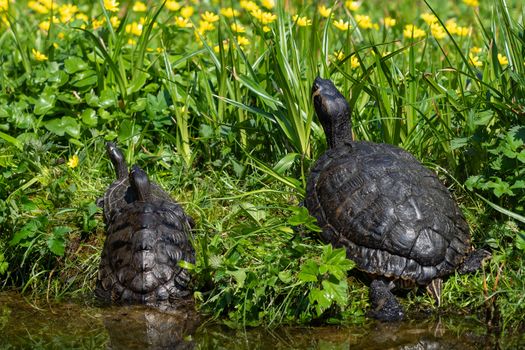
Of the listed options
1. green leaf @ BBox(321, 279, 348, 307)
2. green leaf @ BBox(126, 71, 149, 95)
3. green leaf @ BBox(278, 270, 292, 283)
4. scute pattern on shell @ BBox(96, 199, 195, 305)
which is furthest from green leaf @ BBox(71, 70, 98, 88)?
green leaf @ BBox(321, 279, 348, 307)

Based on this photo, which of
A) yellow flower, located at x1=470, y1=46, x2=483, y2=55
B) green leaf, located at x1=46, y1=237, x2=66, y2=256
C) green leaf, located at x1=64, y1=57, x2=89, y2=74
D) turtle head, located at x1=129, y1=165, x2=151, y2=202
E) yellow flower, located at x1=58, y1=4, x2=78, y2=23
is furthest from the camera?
Answer: yellow flower, located at x1=58, y1=4, x2=78, y2=23

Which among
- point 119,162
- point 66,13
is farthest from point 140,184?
point 66,13

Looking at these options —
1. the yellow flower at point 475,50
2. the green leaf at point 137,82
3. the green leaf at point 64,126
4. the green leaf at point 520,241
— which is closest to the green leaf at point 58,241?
the green leaf at point 64,126

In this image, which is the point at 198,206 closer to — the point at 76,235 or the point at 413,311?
the point at 76,235

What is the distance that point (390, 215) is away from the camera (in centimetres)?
500

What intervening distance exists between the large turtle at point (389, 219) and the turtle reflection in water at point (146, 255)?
0.84 metres

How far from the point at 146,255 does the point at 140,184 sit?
0.63m

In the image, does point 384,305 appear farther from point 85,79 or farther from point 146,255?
point 85,79

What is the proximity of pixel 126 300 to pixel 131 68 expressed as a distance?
2125 mm

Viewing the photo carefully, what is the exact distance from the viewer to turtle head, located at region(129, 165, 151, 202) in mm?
5617

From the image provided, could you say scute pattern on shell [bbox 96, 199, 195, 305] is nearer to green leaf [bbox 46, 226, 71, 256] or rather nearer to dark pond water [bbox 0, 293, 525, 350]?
dark pond water [bbox 0, 293, 525, 350]

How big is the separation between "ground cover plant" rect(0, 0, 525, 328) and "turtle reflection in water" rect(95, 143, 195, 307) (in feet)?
0.44

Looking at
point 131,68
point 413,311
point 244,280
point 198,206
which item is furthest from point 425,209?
point 131,68

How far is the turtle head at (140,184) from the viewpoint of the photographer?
562 cm
